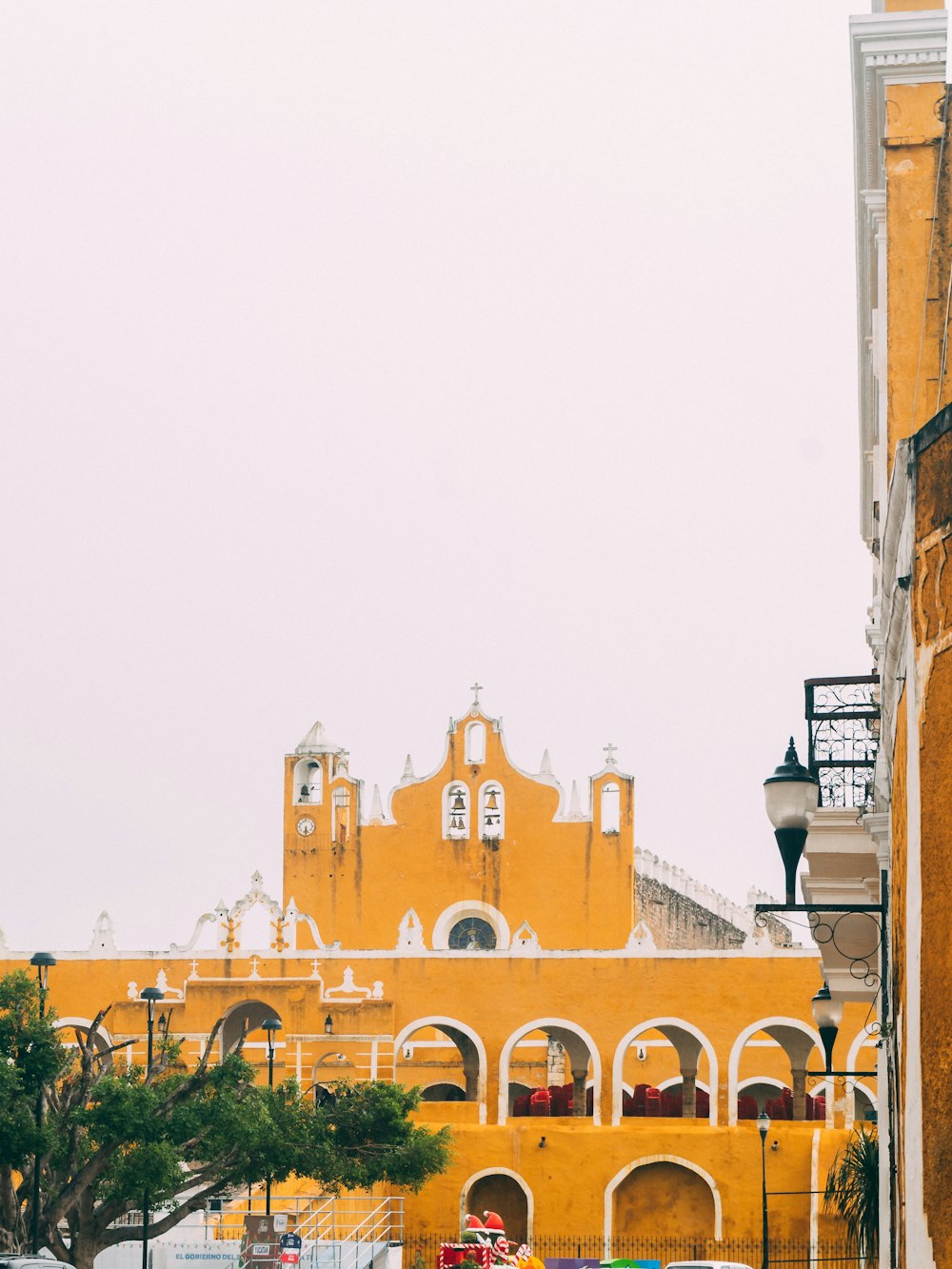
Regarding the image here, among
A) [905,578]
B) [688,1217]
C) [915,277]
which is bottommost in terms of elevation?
[688,1217]

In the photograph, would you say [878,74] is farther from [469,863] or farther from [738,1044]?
[469,863]

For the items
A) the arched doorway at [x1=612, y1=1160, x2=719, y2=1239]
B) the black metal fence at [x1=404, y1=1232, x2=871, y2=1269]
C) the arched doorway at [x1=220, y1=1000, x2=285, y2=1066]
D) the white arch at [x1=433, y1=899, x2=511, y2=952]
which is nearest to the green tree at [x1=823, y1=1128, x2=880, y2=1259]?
the black metal fence at [x1=404, y1=1232, x2=871, y2=1269]

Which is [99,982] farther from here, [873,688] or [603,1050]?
[873,688]

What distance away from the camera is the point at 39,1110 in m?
21.8

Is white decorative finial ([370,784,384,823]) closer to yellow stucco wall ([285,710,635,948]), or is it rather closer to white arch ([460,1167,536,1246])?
yellow stucco wall ([285,710,635,948])

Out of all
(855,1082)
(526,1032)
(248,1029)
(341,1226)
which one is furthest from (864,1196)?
(248,1029)

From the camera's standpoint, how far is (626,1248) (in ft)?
105

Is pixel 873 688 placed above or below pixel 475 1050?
above

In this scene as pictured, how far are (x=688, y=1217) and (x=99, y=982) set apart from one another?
1147 cm

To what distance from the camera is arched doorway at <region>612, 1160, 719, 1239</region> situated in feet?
105

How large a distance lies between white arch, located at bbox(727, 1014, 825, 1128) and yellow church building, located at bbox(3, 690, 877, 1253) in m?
0.04

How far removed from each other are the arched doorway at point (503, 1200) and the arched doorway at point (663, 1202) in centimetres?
168

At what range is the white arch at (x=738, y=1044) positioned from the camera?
32.8m

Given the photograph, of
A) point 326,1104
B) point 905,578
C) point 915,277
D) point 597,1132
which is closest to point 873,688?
point 915,277
